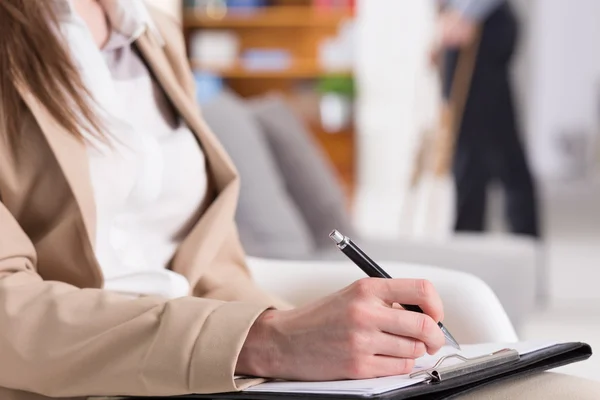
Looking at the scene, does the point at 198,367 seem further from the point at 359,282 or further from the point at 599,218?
the point at 599,218

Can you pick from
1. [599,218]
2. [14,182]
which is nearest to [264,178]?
[14,182]

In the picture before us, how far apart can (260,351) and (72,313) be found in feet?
0.56

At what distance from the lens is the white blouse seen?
3.54 feet

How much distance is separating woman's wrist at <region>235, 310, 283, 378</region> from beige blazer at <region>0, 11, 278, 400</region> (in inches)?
0.6

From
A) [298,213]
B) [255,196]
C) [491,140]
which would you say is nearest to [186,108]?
[255,196]

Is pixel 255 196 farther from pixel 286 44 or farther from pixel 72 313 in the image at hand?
pixel 286 44

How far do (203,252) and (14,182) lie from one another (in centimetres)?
27

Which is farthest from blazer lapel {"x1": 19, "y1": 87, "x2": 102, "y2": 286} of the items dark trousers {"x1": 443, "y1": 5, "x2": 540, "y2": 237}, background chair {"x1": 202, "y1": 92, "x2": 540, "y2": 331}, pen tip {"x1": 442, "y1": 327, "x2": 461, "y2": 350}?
dark trousers {"x1": 443, "y1": 5, "x2": 540, "y2": 237}

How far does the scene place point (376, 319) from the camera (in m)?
0.83

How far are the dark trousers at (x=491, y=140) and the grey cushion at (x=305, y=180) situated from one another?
186 cm

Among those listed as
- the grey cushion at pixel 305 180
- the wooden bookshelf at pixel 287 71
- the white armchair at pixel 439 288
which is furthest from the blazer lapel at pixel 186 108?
the wooden bookshelf at pixel 287 71

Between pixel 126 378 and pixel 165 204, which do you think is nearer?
pixel 126 378

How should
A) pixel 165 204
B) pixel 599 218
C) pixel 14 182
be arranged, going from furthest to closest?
pixel 599 218
pixel 165 204
pixel 14 182

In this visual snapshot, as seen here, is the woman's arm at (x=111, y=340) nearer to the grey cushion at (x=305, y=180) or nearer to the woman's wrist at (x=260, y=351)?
the woman's wrist at (x=260, y=351)
